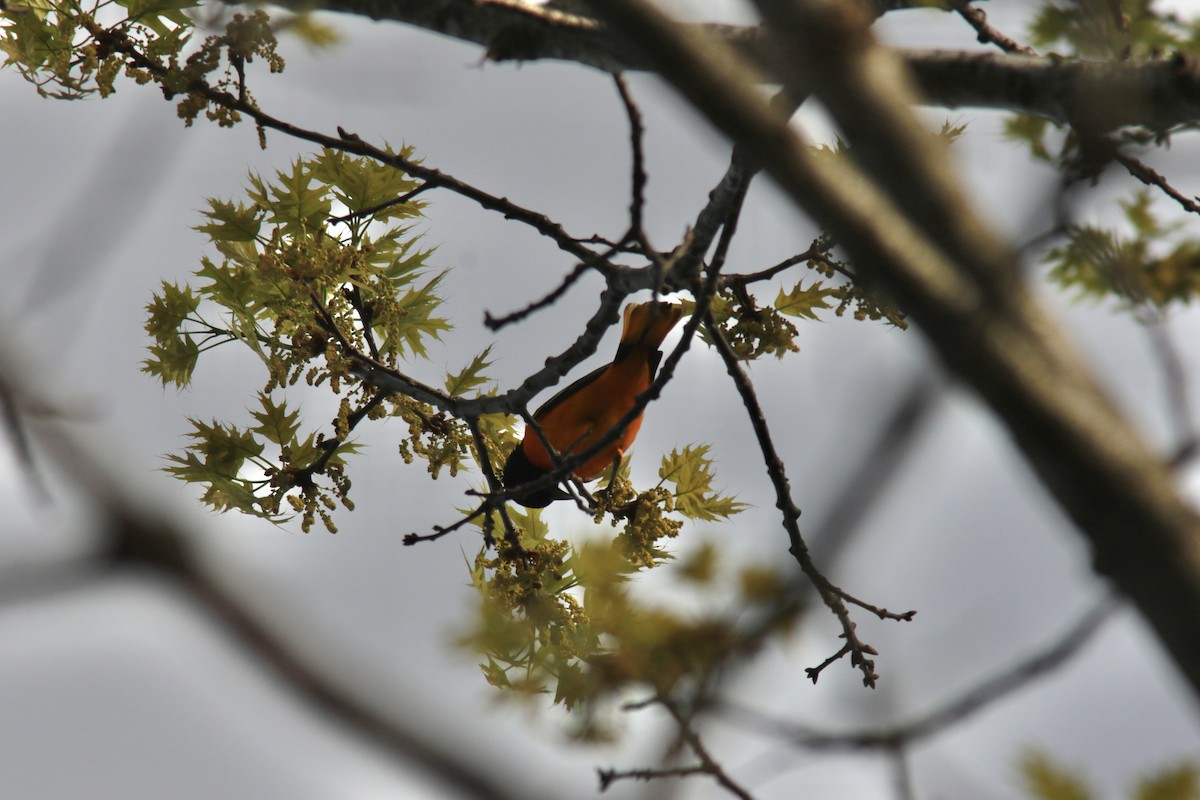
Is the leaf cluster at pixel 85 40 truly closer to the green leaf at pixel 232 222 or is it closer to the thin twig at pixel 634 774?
the green leaf at pixel 232 222

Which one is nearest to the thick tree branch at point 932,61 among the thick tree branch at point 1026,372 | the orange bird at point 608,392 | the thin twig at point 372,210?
the thin twig at point 372,210

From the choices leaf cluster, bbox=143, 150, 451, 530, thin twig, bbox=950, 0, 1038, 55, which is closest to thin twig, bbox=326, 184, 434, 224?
leaf cluster, bbox=143, 150, 451, 530

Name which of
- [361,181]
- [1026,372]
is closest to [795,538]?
[361,181]

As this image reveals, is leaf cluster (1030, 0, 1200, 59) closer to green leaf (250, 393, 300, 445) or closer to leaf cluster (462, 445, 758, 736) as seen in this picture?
leaf cluster (462, 445, 758, 736)

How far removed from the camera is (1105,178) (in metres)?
1.52

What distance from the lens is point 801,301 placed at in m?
4.37

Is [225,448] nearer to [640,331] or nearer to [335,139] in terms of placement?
[335,139]

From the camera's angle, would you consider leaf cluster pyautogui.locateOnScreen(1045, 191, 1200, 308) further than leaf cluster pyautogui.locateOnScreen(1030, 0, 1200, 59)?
No

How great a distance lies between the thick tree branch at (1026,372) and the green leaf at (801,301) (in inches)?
127

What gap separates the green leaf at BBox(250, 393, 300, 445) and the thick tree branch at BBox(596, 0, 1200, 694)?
3577mm

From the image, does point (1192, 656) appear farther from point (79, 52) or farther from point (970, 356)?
point (79, 52)

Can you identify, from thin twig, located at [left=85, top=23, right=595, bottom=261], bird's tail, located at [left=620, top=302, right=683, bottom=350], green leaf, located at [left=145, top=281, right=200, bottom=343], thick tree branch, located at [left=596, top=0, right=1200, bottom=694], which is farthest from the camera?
bird's tail, located at [left=620, top=302, right=683, bottom=350]

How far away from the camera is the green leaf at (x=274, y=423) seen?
4371 mm

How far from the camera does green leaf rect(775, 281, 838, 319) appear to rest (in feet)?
A: 14.3
